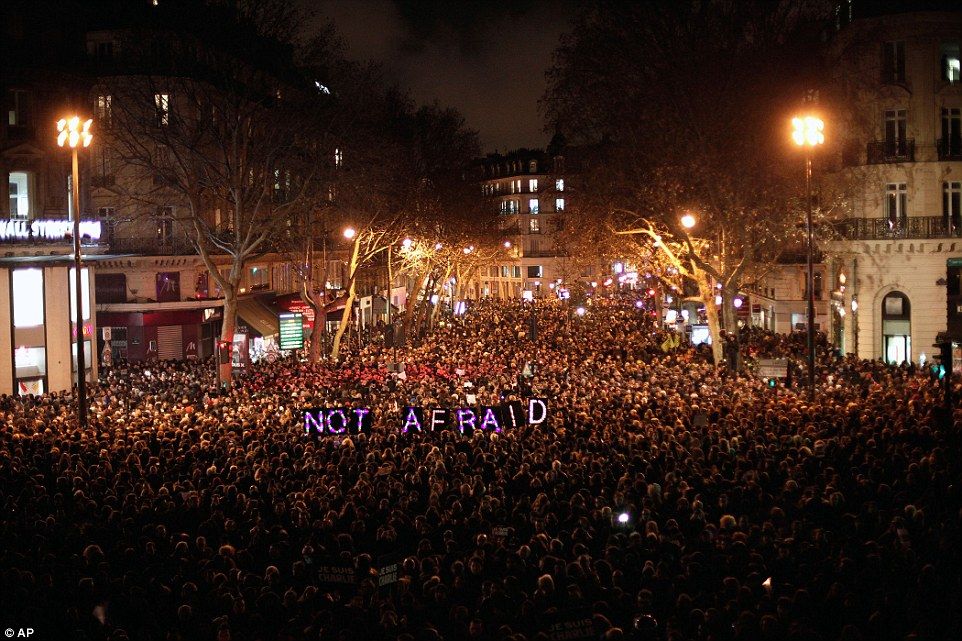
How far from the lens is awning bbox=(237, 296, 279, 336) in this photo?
45.2 m

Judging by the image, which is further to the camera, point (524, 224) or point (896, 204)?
point (524, 224)

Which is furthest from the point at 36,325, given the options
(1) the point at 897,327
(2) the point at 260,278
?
(1) the point at 897,327

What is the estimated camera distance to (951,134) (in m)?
36.2

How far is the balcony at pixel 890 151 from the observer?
1428 inches

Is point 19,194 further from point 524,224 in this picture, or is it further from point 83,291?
point 524,224

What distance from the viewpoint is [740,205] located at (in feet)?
114

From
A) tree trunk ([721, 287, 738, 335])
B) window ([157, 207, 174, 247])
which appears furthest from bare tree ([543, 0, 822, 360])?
window ([157, 207, 174, 247])

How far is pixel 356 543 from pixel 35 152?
27.4m

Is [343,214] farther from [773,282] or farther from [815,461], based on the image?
[815,461]

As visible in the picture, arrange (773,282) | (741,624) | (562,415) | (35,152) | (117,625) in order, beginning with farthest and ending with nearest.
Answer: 1. (773,282)
2. (35,152)
3. (562,415)
4. (117,625)
5. (741,624)

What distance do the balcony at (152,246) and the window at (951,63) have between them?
33.0 meters

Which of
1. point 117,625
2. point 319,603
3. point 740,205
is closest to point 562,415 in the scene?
point 319,603

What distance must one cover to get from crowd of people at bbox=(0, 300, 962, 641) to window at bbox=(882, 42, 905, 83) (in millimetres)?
18344

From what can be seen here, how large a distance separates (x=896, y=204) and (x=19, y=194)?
33621 millimetres
